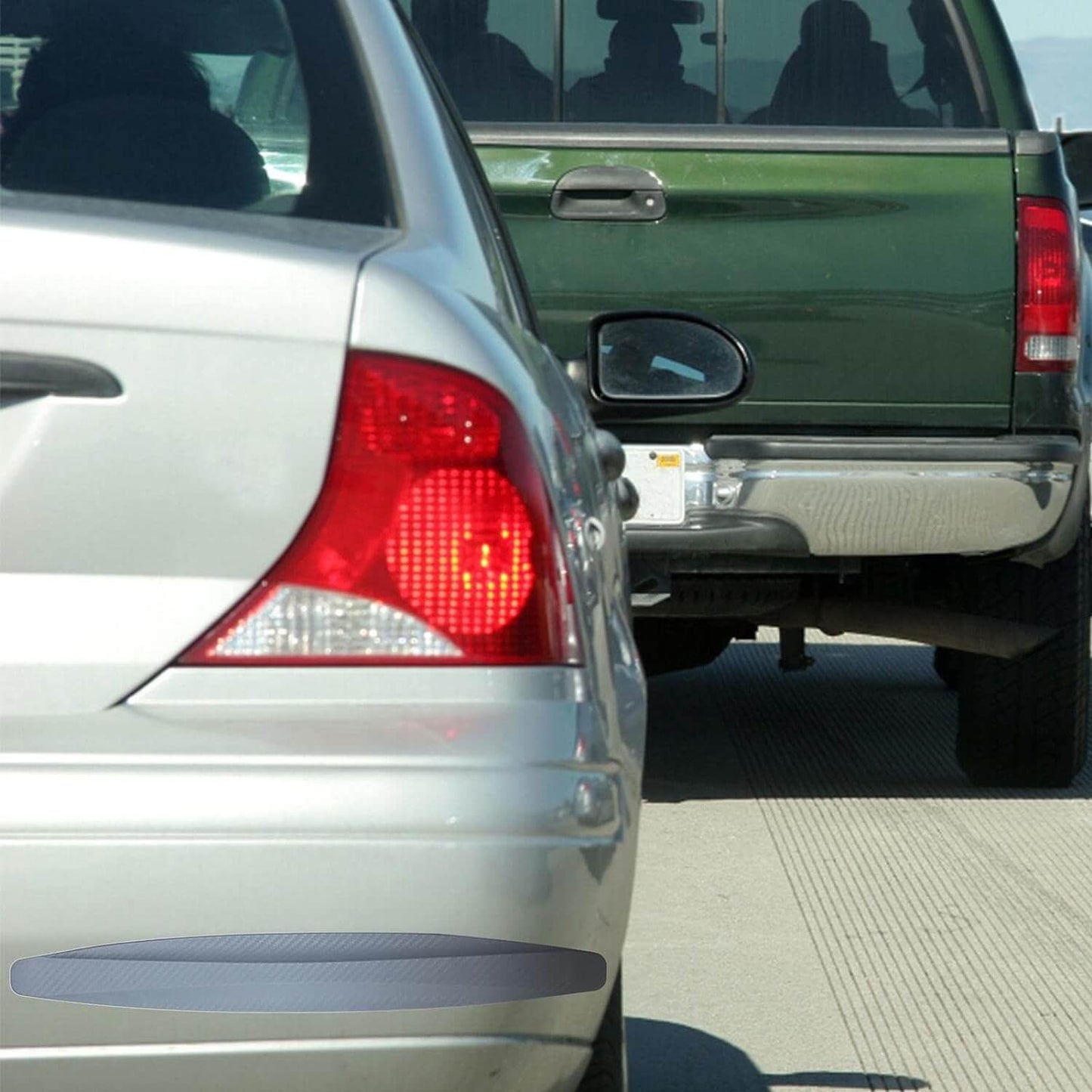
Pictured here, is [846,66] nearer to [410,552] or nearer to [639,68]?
[639,68]

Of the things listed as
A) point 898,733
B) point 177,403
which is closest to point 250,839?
point 177,403

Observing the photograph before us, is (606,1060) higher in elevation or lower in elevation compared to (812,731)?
higher

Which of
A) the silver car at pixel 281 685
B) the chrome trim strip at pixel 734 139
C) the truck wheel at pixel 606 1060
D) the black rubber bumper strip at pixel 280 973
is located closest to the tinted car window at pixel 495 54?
the chrome trim strip at pixel 734 139

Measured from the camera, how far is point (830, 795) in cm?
575

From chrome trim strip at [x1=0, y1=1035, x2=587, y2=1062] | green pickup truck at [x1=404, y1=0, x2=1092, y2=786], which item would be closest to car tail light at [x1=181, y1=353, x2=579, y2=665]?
chrome trim strip at [x1=0, y1=1035, x2=587, y2=1062]

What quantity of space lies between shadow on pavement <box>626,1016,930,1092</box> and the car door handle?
182 centimetres

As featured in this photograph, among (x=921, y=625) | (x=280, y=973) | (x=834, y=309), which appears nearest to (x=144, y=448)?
(x=280, y=973)

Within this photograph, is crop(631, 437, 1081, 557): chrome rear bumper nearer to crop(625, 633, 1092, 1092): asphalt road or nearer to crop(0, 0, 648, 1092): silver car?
crop(625, 633, 1092, 1092): asphalt road

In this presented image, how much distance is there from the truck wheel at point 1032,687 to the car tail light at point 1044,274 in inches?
24.9

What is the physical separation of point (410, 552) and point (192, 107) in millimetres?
686

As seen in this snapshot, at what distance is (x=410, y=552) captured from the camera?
1981mm

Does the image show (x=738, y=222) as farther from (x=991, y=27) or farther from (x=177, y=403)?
(x=177, y=403)

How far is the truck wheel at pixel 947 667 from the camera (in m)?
7.48

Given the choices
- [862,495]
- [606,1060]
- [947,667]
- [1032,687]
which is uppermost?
[862,495]
